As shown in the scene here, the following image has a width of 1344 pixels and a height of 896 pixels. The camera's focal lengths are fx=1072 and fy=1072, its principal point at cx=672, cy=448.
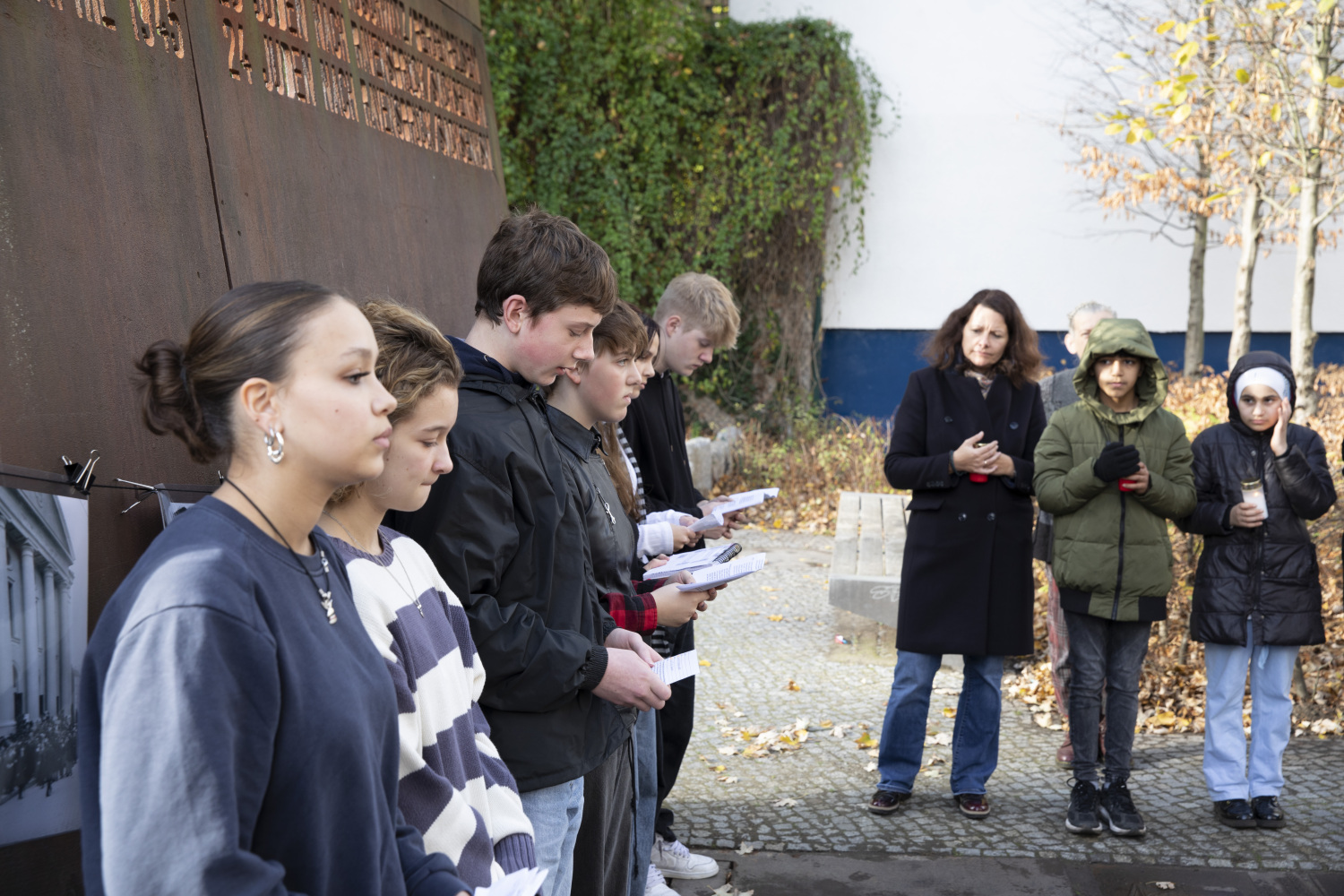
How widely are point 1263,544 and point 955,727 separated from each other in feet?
4.52

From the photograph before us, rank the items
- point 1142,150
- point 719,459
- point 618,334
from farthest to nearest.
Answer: point 1142,150
point 719,459
point 618,334

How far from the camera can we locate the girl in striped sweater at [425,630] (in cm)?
169

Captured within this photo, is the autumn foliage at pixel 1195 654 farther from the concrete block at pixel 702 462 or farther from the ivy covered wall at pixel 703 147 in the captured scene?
the ivy covered wall at pixel 703 147

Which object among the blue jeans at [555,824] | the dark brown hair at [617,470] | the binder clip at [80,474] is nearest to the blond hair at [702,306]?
the dark brown hair at [617,470]

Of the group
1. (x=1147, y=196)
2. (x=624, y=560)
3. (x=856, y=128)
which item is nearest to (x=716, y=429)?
(x=856, y=128)

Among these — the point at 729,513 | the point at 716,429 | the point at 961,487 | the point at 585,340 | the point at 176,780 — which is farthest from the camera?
the point at 716,429

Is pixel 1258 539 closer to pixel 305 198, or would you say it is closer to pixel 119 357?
pixel 305 198

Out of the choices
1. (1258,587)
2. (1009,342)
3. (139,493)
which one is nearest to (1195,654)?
(1258,587)

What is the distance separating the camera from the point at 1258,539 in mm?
4141

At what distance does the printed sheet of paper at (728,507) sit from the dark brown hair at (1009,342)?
104 centimetres

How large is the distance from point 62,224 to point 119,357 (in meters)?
0.25

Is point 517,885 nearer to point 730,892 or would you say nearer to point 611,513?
point 611,513

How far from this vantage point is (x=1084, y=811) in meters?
4.04

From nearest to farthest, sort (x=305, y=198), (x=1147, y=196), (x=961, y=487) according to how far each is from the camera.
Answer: (x=305, y=198) → (x=961, y=487) → (x=1147, y=196)
